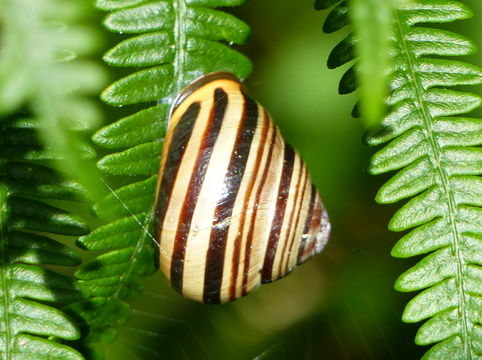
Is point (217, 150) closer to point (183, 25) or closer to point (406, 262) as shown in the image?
point (183, 25)

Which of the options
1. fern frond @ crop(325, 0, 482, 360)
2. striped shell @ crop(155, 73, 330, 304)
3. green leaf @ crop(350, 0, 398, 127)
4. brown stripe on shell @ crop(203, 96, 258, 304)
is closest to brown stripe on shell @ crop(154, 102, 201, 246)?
striped shell @ crop(155, 73, 330, 304)

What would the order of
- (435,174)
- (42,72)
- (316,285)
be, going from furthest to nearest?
(316,285) < (435,174) < (42,72)

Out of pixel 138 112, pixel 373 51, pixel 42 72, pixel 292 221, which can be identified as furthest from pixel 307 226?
pixel 42 72

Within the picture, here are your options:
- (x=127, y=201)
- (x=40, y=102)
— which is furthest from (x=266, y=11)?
(x=40, y=102)

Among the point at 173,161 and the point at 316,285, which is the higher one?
→ the point at 173,161

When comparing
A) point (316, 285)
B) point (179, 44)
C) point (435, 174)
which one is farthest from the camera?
point (316, 285)

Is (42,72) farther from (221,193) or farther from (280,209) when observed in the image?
(280,209)
